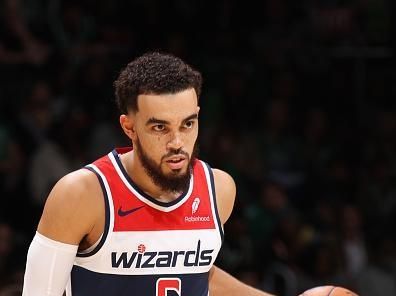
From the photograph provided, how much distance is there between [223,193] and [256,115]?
15.2ft

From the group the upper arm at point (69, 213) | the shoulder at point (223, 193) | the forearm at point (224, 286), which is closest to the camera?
the upper arm at point (69, 213)

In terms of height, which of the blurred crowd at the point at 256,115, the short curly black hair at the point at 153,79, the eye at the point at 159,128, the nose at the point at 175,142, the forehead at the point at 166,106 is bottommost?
the blurred crowd at the point at 256,115

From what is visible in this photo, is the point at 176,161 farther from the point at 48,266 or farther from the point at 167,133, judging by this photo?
the point at 48,266

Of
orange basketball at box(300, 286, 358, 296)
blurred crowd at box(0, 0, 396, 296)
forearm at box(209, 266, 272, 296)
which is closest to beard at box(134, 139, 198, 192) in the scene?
forearm at box(209, 266, 272, 296)

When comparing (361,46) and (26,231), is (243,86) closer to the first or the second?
(361,46)

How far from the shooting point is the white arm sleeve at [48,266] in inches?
129

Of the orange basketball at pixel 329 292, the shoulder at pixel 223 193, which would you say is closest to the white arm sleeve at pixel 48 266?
the shoulder at pixel 223 193

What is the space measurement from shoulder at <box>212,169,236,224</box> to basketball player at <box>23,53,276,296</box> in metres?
0.12

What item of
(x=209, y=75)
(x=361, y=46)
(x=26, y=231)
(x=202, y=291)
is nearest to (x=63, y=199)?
(x=202, y=291)

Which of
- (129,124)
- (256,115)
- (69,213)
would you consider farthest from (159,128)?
(256,115)

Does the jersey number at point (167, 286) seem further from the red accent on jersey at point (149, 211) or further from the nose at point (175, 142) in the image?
the nose at point (175, 142)

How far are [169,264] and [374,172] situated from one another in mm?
4909

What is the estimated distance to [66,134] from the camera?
7.25 metres

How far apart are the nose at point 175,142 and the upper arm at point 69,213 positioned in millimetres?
334
